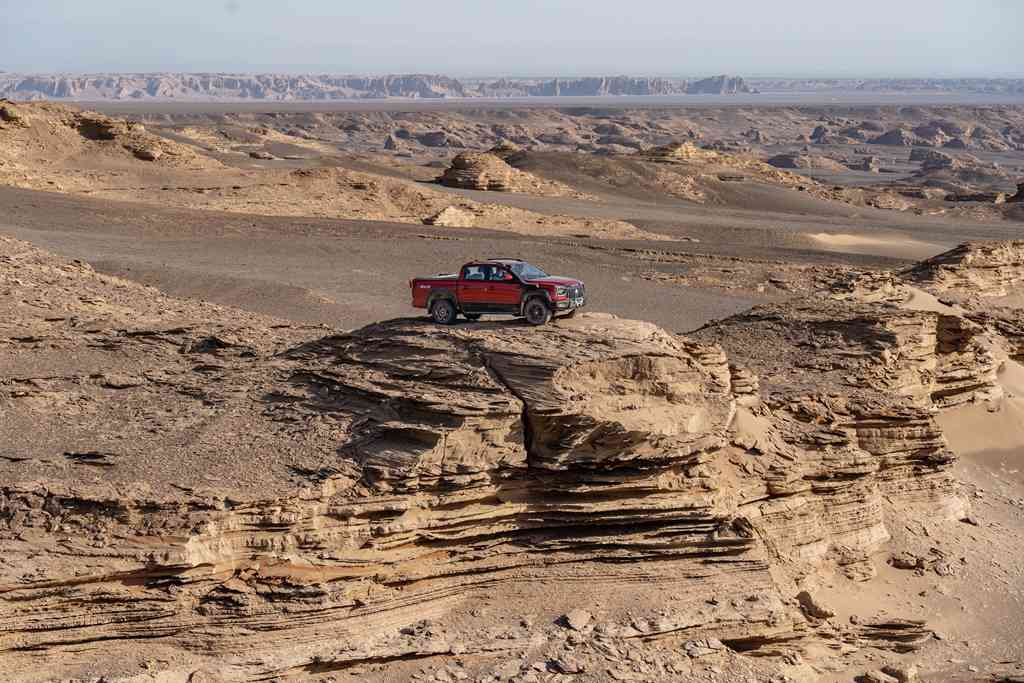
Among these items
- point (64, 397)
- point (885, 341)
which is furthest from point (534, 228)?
point (64, 397)

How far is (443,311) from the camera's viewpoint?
1557cm

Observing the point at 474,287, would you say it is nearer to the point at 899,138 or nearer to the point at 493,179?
the point at 493,179

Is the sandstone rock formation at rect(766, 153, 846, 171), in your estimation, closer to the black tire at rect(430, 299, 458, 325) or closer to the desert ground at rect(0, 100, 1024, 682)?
the desert ground at rect(0, 100, 1024, 682)

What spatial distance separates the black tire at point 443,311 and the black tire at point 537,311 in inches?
45.6

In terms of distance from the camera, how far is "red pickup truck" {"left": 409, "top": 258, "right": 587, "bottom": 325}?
48.7 ft

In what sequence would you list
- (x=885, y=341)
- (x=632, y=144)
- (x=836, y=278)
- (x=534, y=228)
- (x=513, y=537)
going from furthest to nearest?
(x=632, y=144), (x=534, y=228), (x=836, y=278), (x=885, y=341), (x=513, y=537)

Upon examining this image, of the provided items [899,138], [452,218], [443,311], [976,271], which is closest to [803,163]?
[899,138]

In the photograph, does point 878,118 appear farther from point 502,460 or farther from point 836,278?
point 502,460

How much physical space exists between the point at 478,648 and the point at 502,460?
2026 mm

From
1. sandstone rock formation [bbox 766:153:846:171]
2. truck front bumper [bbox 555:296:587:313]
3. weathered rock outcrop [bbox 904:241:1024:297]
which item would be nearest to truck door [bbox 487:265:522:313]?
truck front bumper [bbox 555:296:587:313]

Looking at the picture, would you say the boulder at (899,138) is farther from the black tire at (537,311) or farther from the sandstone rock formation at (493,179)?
the black tire at (537,311)

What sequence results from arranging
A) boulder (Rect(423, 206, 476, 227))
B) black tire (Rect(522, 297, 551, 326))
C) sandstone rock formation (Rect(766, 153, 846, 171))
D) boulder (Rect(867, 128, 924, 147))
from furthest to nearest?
boulder (Rect(867, 128, 924, 147)) < sandstone rock formation (Rect(766, 153, 846, 171)) < boulder (Rect(423, 206, 476, 227)) < black tire (Rect(522, 297, 551, 326))

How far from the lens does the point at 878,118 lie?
192500 mm

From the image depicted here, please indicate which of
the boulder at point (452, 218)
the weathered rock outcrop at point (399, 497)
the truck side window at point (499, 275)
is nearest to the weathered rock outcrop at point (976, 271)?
the weathered rock outcrop at point (399, 497)
